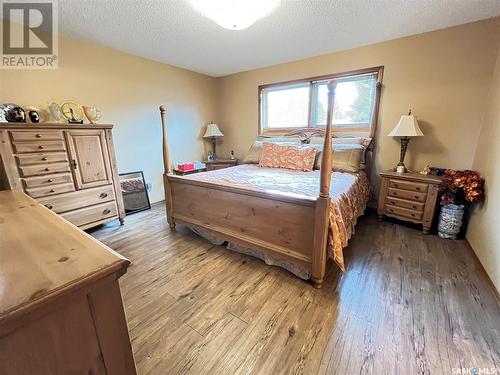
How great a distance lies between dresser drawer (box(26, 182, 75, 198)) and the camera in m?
2.16

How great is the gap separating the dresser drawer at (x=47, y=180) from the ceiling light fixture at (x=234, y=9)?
2145mm

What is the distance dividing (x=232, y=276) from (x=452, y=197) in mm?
2347

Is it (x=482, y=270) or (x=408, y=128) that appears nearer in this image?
(x=482, y=270)

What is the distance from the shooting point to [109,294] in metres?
0.56

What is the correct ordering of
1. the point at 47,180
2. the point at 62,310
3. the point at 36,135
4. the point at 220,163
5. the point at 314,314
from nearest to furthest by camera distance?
1. the point at 62,310
2. the point at 314,314
3. the point at 36,135
4. the point at 47,180
5. the point at 220,163

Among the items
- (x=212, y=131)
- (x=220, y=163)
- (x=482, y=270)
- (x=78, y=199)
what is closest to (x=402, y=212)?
(x=482, y=270)

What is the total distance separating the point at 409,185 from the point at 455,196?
0.40 metres

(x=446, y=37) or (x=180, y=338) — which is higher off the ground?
(x=446, y=37)

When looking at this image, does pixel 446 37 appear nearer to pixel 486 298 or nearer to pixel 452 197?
pixel 452 197

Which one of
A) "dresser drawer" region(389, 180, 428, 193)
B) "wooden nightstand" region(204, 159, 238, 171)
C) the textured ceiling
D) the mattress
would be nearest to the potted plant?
"dresser drawer" region(389, 180, 428, 193)

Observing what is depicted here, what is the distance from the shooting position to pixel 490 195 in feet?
6.25

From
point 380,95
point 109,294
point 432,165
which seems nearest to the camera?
point 109,294

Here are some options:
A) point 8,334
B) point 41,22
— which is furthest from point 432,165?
point 41,22

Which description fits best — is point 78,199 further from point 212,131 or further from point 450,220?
point 450,220
